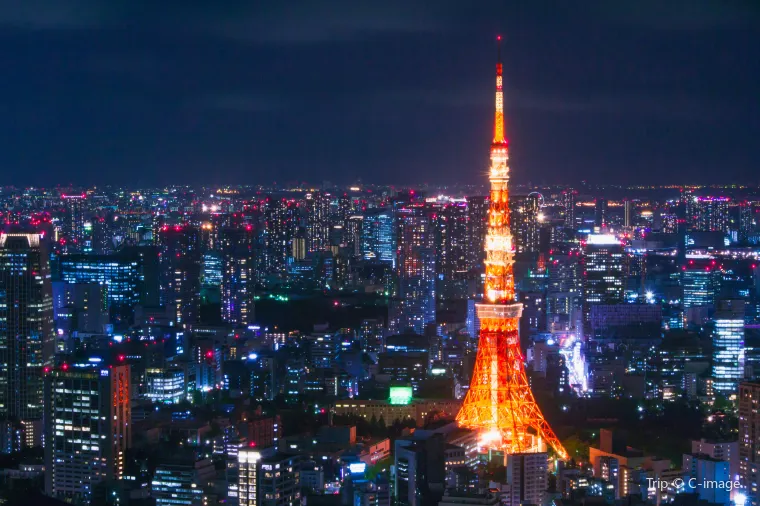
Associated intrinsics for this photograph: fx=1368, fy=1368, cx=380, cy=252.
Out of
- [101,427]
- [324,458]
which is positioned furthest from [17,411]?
[324,458]

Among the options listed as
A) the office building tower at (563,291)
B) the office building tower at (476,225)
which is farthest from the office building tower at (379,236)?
the office building tower at (563,291)

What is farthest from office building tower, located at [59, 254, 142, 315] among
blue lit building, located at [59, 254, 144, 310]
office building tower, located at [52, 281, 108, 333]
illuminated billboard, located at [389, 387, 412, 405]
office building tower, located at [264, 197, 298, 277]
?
illuminated billboard, located at [389, 387, 412, 405]

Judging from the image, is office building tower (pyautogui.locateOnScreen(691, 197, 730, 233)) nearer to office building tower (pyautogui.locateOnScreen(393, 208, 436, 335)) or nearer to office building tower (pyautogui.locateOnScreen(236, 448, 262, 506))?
office building tower (pyautogui.locateOnScreen(393, 208, 436, 335))

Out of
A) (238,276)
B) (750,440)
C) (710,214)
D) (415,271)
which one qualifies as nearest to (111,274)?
(238,276)

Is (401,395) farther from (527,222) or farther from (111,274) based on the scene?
(527,222)

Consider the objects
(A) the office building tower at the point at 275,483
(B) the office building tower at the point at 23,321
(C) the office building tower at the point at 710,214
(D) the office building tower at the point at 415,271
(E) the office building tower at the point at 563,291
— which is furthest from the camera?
(C) the office building tower at the point at 710,214

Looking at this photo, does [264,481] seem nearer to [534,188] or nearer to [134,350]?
[134,350]

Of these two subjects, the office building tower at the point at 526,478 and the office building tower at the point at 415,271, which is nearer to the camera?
the office building tower at the point at 526,478

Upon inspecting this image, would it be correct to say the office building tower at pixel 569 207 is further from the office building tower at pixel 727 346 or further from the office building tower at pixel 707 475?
the office building tower at pixel 707 475
